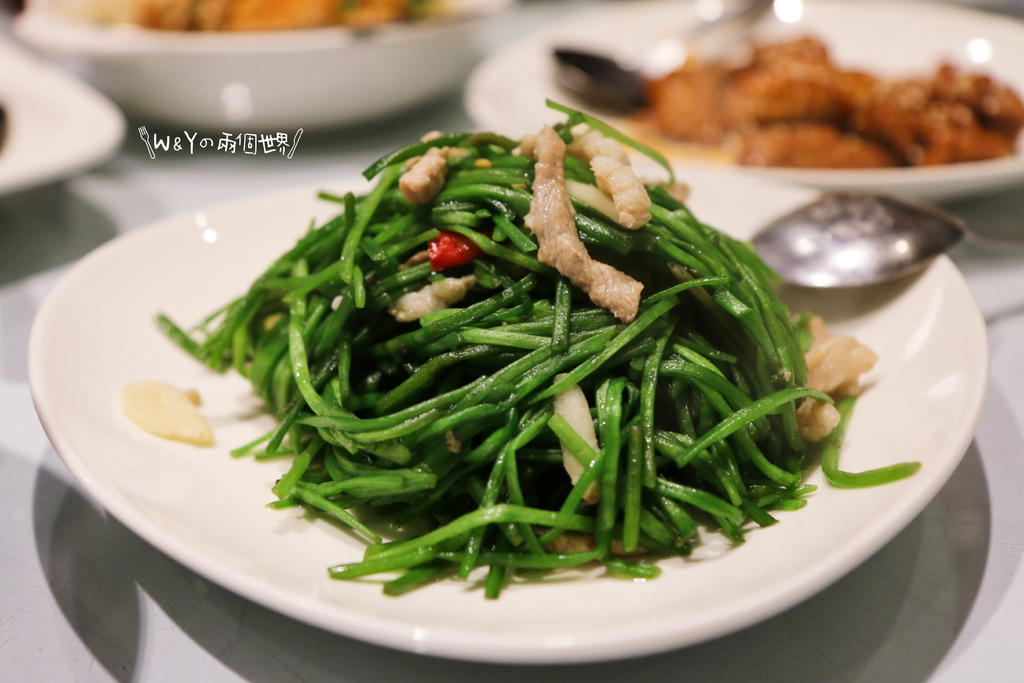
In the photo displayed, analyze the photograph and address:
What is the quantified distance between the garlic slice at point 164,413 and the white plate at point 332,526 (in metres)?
0.03

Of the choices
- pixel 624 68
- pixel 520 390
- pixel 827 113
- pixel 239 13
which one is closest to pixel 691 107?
pixel 827 113

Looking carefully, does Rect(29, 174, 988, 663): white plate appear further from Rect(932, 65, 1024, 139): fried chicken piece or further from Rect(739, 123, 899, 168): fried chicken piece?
Rect(932, 65, 1024, 139): fried chicken piece

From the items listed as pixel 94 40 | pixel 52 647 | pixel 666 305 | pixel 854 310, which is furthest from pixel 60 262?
pixel 854 310

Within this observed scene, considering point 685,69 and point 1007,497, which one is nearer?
point 1007,497

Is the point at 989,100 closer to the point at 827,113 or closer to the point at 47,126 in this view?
the point at 827,113

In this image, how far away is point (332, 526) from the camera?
160 cm

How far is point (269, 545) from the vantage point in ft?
4.82

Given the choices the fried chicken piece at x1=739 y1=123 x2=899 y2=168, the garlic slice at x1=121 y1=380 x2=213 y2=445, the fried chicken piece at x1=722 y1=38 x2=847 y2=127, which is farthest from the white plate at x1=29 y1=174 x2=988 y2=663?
the fried chicken piece at x1=722 y1=38 x2=847 y2=127

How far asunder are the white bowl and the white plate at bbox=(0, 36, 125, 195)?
24 cm

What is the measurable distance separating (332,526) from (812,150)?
9.79ft

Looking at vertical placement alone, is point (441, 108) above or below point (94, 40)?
below

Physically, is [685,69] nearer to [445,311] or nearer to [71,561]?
[445,311]

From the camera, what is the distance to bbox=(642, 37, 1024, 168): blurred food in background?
3398mm

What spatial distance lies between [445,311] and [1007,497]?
1445mm
